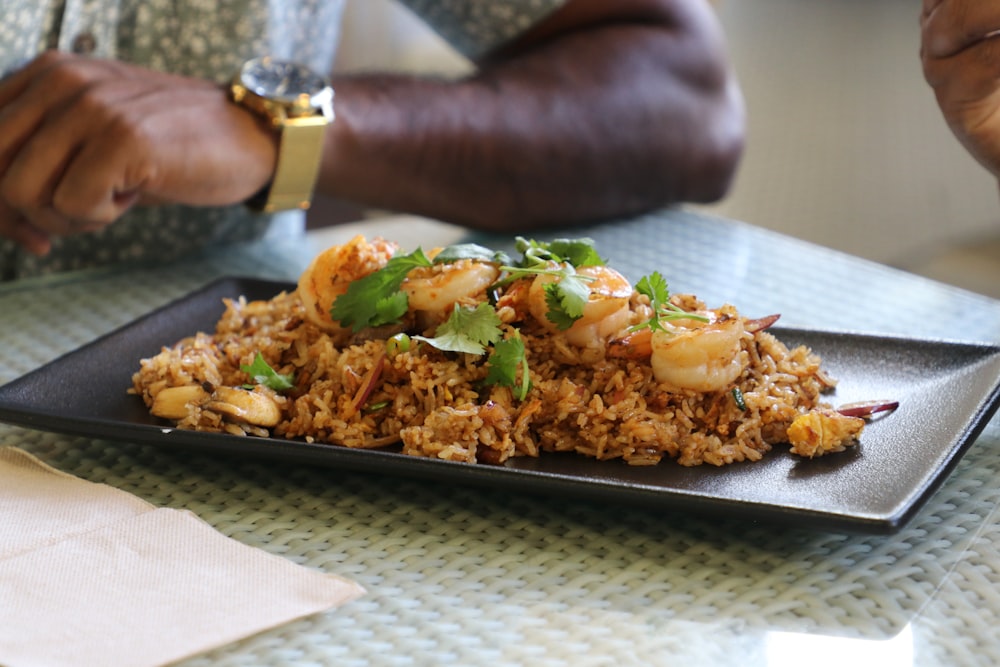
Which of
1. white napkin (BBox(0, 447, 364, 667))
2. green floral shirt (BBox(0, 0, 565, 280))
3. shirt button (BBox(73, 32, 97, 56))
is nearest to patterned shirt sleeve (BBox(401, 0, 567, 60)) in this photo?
green floral shirt (BBox(0, 0, 565, 280))

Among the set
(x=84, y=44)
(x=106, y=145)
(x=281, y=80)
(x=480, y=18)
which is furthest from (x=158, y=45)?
(x=480, y=18)

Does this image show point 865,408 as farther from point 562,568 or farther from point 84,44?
point 84,44

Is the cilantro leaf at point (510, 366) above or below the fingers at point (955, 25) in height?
below

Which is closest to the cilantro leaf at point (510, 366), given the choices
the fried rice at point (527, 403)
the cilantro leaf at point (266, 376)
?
the fried rice at point (527, 403)

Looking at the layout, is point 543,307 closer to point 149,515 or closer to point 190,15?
point 149,515

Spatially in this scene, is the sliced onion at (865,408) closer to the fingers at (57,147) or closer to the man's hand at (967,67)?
the man's hand at (967,67)

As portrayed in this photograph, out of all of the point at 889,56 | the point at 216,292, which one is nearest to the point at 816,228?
the point at 889,56

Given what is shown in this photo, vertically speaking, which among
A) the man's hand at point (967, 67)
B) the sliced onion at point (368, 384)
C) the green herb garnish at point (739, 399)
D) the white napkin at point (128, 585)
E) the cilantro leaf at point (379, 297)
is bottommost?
the white napkin at point (128, 585)
